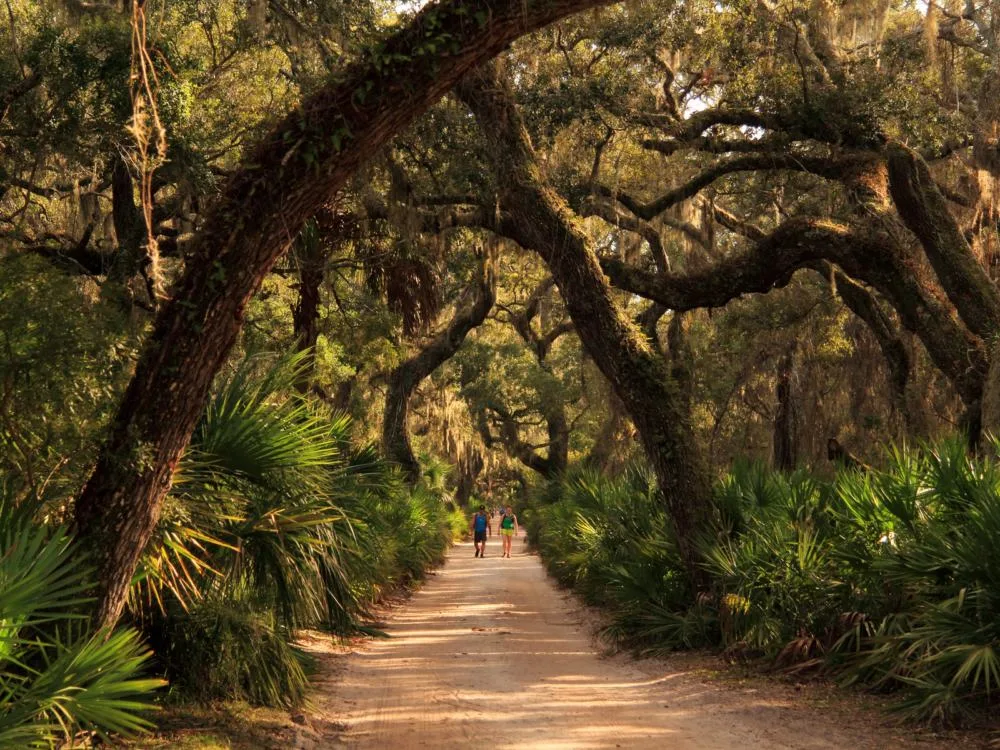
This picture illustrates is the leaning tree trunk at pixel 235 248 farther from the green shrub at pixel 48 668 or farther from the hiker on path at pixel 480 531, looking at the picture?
the hiker on path at pixel 480 531

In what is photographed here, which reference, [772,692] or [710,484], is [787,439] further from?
[772,692]

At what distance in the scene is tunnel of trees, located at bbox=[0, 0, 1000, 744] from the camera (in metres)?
5.57

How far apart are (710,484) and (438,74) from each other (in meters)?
6.09

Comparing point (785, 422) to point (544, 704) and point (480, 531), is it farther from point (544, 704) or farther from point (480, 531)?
point (544, 704)

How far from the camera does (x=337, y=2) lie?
11.0 meters

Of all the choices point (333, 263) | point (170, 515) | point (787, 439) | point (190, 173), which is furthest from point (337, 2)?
point (787, 439)

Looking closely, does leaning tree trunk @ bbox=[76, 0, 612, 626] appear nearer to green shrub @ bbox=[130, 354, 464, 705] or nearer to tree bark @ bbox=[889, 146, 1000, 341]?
green shrub @ bbox=[130, 354, 464, 705]

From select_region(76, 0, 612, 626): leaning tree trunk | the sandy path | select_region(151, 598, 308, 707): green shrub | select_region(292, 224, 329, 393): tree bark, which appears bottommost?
the sandy path

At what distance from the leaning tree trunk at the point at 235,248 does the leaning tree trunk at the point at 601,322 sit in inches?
197

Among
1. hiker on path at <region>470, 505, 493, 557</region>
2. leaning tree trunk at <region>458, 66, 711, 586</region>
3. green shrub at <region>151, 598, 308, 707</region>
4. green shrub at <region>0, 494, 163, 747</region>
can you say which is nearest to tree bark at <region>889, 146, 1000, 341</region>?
leaning tree trunk at <region>458, 66, 711, 586</region>

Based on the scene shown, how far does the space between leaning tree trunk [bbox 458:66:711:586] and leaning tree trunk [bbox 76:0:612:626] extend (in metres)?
5.01

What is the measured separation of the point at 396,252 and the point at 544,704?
25.7ft

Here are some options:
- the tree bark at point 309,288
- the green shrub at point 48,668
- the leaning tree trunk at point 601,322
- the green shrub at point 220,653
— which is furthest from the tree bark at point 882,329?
the green shrub at point 48,668

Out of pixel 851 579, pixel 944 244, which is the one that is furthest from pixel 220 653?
pixel 944 244
